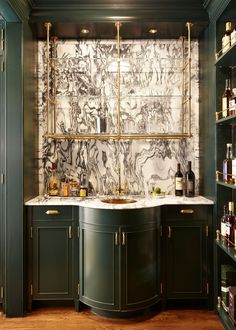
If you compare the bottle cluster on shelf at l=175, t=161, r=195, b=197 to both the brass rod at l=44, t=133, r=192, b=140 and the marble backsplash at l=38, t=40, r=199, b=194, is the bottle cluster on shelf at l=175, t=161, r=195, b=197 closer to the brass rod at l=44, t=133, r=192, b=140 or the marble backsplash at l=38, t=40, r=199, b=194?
the marble backsplash at l=38, t=40, r=199, b=194

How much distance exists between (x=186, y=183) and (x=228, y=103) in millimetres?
918

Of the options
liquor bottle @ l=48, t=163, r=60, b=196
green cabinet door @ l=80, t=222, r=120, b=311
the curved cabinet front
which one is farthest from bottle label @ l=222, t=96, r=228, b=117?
liquor bottle @ l=48, t=163, r=60, b=196

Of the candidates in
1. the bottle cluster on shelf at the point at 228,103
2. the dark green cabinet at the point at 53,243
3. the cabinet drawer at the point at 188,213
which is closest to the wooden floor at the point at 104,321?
the dark green cabinet at the point at 53,243

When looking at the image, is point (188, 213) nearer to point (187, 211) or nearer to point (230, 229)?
point (187, 211)

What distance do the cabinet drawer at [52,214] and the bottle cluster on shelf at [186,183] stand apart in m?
1.08

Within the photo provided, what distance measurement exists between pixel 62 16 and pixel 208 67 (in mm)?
1405

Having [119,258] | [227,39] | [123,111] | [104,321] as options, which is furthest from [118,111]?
[104,321]

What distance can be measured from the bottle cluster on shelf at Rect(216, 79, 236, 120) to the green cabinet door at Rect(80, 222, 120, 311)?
50.8 inches

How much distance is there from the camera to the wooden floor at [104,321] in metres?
2.38

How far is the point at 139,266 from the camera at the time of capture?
2445mm

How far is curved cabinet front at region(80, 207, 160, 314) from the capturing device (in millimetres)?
2398

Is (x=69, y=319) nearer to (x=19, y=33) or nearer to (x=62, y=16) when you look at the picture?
(x=19, y=33)

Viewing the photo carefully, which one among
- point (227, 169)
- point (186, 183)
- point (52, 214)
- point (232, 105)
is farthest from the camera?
point (186, 183)

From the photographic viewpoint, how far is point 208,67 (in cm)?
272
